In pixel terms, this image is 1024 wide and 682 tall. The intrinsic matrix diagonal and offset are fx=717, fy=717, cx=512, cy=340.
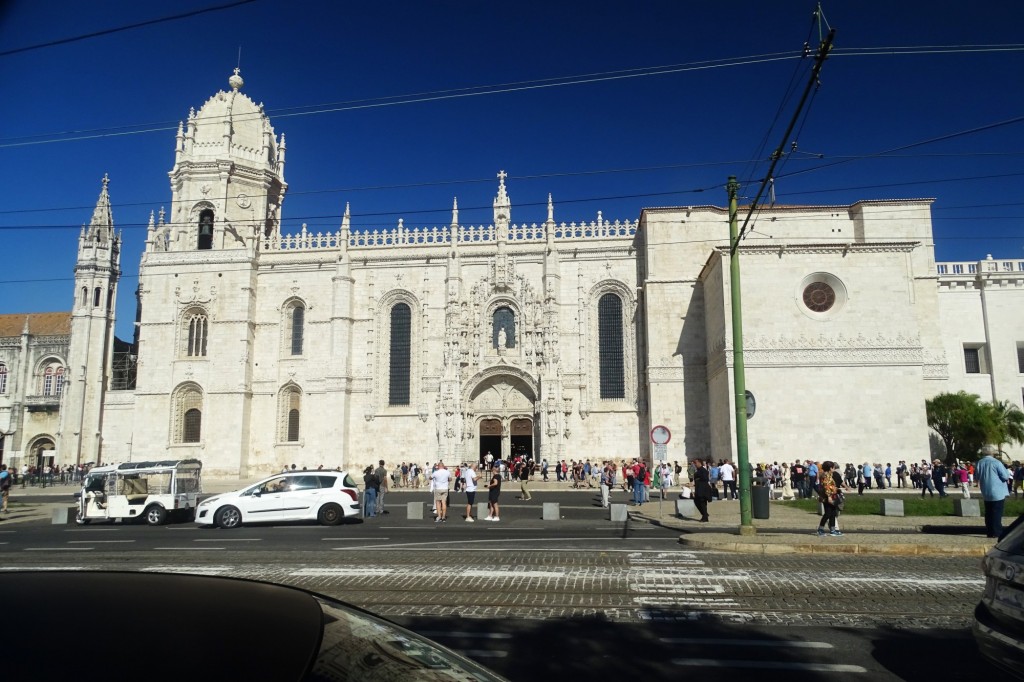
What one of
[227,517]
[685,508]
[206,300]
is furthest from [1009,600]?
[206,300]

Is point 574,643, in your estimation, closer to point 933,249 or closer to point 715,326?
point 715,326

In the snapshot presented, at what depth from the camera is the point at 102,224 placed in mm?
53188

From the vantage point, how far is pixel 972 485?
103 feet

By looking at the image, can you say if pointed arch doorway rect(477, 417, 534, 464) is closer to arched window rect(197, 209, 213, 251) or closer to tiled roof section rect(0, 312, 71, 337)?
arched window rect(197, 209, 213, 251)

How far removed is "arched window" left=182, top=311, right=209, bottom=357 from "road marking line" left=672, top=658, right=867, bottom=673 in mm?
41331

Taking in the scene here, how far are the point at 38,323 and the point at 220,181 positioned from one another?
27.8 meters

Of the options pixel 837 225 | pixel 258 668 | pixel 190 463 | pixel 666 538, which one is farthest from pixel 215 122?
pixel 258 668

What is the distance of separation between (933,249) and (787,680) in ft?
122

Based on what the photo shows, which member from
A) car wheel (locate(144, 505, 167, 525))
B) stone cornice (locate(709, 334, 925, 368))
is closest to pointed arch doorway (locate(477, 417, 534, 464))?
stone cornice (locate(709, 334, 925, 368))

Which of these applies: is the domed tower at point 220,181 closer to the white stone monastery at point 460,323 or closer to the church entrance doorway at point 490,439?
the white stone monastery at point 460,323

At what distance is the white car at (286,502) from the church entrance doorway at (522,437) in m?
20.8

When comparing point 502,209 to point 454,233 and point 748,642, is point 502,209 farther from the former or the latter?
point 748,642

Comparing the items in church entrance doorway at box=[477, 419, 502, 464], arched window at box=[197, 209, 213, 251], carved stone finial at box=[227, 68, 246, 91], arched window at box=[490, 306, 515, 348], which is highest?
carved stone finial at box=[227, 68, 246, 91]

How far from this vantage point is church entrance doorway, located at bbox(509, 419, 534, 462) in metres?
40.1
